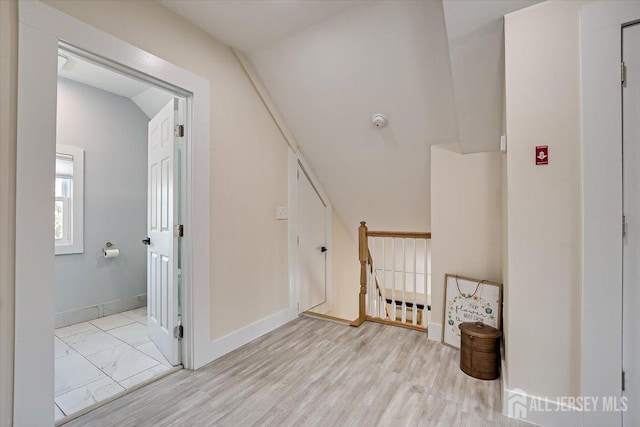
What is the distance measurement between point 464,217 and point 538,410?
1.32 meters

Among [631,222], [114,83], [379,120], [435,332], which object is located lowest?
[435,332]

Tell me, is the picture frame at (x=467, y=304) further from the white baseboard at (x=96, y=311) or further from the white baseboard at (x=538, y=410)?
the white baseboard at (x=96, y=311)

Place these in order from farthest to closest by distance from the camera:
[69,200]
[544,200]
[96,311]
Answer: [96,311] < [69,200] < [544,200]

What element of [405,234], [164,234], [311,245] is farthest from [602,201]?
[164,234]

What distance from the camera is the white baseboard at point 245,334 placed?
213cm

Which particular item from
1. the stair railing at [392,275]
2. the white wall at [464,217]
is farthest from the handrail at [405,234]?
the white wall at [464,217]

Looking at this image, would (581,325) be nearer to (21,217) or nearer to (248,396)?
(248,396)

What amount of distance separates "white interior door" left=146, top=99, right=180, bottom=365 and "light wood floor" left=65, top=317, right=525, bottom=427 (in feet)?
1.39

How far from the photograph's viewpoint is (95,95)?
3.11 metres

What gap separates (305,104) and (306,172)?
0.80m

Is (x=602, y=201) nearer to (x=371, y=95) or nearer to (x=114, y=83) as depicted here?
(x=371, y=95)

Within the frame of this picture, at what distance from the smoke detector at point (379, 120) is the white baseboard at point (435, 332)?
5.80 ft

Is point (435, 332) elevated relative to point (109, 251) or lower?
lower

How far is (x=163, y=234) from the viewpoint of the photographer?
224 cm
